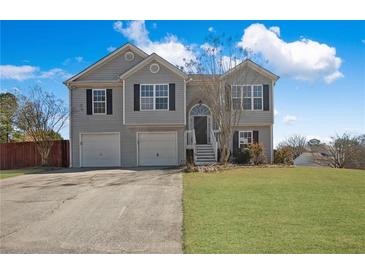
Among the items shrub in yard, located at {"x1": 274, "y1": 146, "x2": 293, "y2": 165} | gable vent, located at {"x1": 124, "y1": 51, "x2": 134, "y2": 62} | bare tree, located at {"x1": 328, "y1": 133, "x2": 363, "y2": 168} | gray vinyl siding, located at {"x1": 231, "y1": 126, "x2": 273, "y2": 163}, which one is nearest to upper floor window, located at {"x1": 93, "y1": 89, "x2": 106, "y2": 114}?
gable vent, located at {"x1": 124, "y1": 51, "x2": 134, "y2": 62}

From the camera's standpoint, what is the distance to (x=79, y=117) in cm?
2034

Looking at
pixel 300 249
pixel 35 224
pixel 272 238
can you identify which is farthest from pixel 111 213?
pixel 300 249

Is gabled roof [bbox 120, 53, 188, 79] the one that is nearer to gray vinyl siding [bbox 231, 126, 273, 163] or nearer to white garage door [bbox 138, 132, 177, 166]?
white garage door [bbox 138, 132, 177, 166]

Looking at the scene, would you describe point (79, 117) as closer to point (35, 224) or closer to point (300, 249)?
point (35, 224)

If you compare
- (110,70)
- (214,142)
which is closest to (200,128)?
(214,142)

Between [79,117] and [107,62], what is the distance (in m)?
4.08

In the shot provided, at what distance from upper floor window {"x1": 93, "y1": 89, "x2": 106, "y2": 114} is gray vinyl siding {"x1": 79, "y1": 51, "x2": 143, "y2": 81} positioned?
2.88ft

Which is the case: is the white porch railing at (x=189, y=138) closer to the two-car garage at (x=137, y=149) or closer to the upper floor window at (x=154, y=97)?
the two-car garage at (x=137, y=149)

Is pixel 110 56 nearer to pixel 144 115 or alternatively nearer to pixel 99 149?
pixel 144 115

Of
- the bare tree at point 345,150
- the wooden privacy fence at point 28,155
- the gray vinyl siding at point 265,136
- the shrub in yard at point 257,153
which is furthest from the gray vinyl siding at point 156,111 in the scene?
the bare tree at point 345,150

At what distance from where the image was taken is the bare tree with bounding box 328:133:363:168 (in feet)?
97.1

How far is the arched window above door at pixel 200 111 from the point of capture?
20.9 meters

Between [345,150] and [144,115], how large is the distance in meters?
21.5
